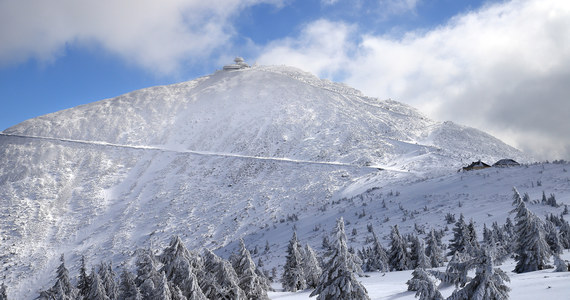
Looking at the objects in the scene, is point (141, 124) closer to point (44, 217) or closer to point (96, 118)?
point (96, 118)

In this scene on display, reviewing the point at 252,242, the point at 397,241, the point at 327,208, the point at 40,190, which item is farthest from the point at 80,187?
the point at 397,241

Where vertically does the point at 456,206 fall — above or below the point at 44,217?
below

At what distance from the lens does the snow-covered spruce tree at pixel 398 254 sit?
40.7 meters

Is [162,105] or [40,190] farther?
[162,105]

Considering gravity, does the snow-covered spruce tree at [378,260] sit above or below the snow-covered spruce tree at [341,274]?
below

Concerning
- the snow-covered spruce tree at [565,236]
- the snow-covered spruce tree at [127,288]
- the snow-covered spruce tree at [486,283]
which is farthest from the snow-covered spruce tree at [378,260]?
the snow-covered spruce tree at [486,283]

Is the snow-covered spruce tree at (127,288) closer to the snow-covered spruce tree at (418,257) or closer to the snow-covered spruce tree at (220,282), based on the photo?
the snow-covered spruce tree at (220,282)

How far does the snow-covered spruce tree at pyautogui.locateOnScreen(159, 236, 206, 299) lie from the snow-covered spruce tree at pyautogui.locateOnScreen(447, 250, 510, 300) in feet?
51.2

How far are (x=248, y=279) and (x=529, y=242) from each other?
1788 cm

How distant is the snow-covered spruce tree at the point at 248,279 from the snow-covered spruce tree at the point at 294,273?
13265 mm

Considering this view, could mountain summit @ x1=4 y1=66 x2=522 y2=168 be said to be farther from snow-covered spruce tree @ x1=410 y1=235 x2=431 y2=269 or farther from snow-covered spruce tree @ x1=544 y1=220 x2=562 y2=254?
snow-covered spruce tree @ x1=544 y1=220 x2=562 y2=254

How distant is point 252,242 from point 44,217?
52.2m

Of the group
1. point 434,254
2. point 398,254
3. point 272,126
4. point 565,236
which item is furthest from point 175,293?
point 272,126

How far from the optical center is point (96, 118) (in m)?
142
